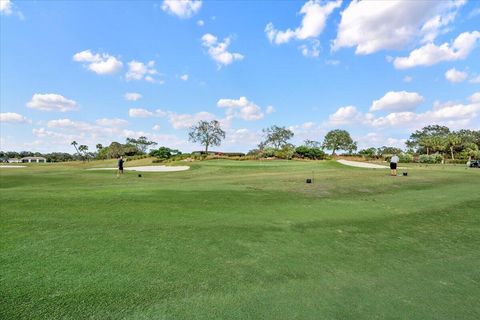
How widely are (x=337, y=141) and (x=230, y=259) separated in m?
92.1

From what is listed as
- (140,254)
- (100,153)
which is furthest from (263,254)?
(100,153)

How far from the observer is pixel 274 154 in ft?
198

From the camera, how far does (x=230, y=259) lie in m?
6.20

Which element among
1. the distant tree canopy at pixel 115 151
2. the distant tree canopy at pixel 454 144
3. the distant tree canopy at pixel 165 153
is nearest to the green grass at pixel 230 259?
the distant tree canopy at pixel 165 153

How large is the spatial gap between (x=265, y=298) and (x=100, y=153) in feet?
367

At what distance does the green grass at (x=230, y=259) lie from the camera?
14.4 ft

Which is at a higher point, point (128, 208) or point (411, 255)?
point (128, 208)

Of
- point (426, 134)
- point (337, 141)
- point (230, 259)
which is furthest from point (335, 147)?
point (230, 259)

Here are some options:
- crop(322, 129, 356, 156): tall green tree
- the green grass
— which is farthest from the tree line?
the green grass

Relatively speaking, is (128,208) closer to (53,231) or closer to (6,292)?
(53,231)

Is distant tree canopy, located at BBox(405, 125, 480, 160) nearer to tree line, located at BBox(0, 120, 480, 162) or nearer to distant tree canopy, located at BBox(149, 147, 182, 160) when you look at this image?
tree line, located at BBox(0, 120, 480, 162)

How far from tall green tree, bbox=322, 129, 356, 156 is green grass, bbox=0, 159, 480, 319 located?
83608mm

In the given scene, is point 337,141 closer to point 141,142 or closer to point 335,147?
point 335,147

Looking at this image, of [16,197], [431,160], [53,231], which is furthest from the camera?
[431,160]
